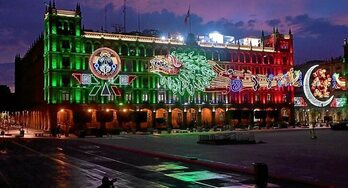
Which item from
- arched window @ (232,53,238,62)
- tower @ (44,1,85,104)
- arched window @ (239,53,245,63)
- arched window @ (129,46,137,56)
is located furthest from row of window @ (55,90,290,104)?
arched window @ (232,53,238,62)

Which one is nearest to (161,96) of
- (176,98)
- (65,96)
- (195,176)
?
(176,98)

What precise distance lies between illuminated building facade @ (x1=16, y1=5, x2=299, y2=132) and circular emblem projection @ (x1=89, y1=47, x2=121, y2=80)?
18 centimetres

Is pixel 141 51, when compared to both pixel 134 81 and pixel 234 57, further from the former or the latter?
pixel 234 57

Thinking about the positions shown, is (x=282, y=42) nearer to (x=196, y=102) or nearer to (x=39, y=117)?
(x=196, y=102)

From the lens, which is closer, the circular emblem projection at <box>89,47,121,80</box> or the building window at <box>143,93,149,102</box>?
the circular emblem projection at <box>89,47,121,80</box>

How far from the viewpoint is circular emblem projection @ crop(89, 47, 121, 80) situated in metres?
81.4

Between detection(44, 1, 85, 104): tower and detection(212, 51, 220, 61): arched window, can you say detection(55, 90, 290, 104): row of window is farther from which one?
detection(212, 51, 220, 61): arched window

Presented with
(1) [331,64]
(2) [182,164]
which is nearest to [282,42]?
(1) [331,64]

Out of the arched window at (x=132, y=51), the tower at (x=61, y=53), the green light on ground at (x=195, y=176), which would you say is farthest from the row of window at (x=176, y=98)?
the green light on ground at (x=195, y=176)

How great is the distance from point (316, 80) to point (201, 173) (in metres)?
43.0

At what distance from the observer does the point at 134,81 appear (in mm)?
99938

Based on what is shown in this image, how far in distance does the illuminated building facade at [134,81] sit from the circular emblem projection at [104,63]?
0.59 ft

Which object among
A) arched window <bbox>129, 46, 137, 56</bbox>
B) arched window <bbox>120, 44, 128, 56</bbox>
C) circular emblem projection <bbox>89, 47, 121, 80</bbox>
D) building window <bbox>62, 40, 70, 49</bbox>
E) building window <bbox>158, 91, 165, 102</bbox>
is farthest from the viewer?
building window <bbox>158, 91, 165, 102</bbox>

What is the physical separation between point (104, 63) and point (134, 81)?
56.2ft
